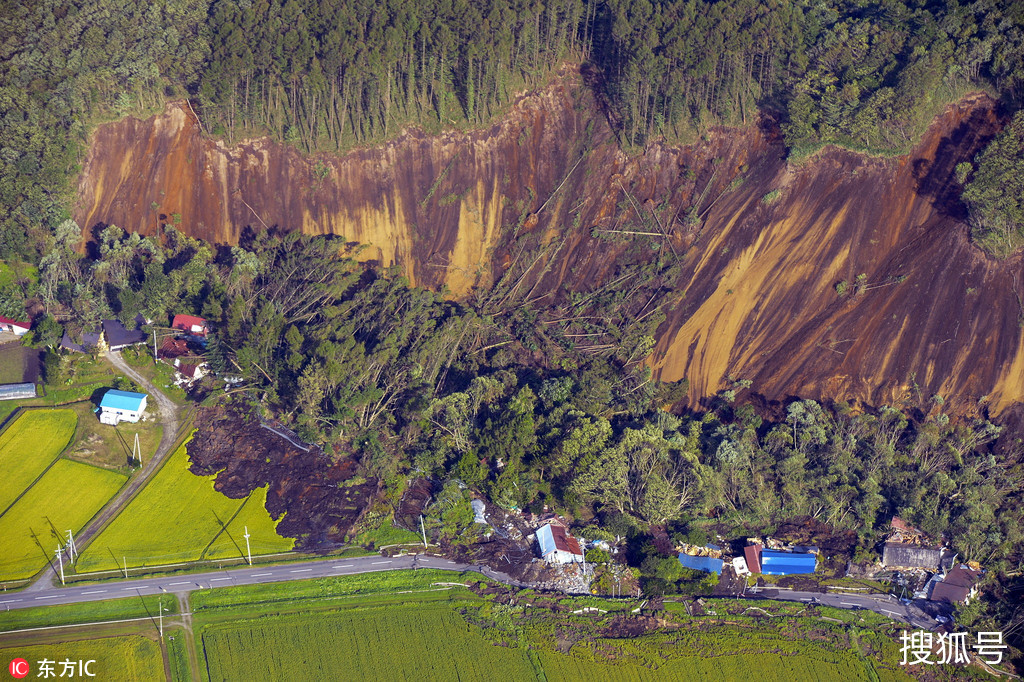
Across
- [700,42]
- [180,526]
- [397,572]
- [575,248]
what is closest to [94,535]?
[180,526]

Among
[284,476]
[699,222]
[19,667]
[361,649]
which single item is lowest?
[361,649]

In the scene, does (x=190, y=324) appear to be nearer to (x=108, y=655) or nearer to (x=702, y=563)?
(x=108, y=655)

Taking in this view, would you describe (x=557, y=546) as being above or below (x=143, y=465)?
below

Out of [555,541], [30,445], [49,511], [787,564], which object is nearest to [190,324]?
[30,445]

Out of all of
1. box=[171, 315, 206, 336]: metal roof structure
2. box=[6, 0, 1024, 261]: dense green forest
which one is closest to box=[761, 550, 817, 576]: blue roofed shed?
box=[6, 0, 1024, 261]: dense green forest

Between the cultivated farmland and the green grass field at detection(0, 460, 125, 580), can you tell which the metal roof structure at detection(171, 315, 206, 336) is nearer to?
the green grass field at detection(0, 460, 125, 580)

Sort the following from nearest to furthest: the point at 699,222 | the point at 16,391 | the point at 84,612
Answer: the point at 84,612 < the point at 16,391 < the point at 699,222

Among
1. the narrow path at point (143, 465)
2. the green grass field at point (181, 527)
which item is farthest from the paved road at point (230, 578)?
the green grass field at point (181, 527)

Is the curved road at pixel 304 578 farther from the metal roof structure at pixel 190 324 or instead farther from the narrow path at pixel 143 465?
the metal roof structure at pixel 190 324
